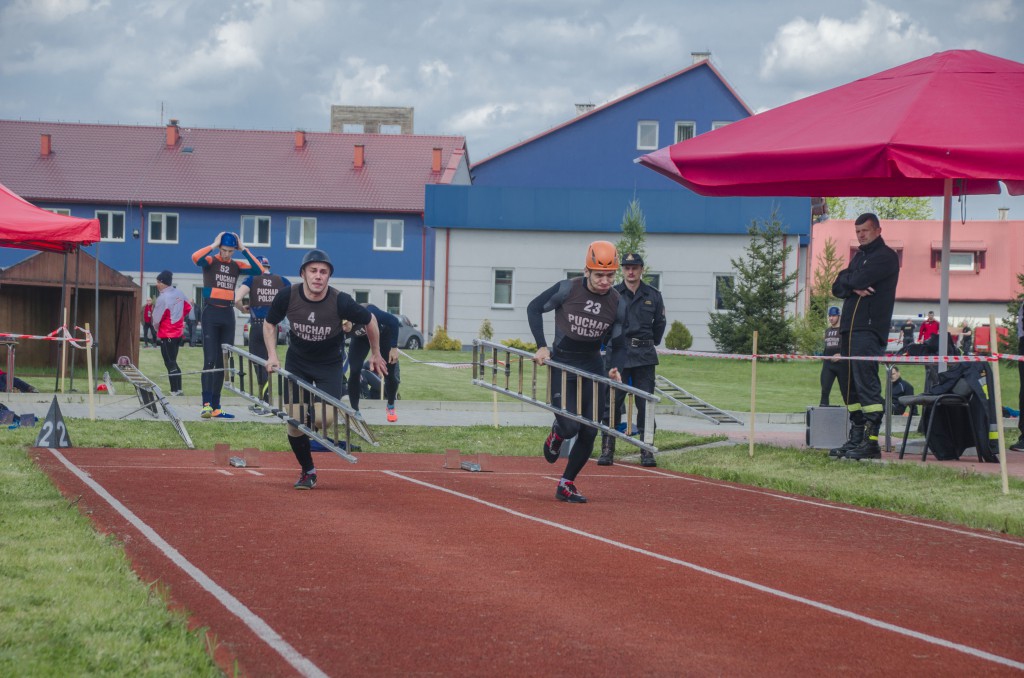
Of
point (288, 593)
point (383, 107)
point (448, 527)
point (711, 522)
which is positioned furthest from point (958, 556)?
point (383, 107)

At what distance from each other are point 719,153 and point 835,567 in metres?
5.23

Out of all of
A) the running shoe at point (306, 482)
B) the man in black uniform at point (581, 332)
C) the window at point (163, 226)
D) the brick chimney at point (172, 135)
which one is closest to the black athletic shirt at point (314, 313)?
the running shoe at point (306, 482)

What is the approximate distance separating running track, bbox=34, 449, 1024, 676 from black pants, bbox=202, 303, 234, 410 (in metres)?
5.57

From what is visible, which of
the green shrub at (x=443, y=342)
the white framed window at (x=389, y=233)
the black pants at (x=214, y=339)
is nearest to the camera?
the black pants at (x=214, y=339)

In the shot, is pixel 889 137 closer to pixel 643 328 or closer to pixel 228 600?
pixel 643 328

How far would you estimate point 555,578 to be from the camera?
682cm

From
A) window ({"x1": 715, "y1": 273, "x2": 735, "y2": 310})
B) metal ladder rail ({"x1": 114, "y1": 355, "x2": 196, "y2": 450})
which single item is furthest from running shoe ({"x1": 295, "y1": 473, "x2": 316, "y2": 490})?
window ({"x1": 715, "y1": 273, "x2": 735, "y2": 310})

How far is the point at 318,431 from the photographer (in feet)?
34.2

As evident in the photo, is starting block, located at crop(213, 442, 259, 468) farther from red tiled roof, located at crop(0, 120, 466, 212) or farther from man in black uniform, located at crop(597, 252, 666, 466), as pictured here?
red tiled roof, located at crop(0, 120, 466, 212)

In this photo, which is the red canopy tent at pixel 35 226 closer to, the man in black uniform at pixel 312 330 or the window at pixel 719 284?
the man in black uniform at pixel 312 330

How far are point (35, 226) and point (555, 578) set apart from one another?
12.4m

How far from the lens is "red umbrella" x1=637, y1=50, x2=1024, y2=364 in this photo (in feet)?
34.0

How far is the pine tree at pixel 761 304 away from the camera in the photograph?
38844 millimetres

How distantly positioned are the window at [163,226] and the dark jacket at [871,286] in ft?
160
